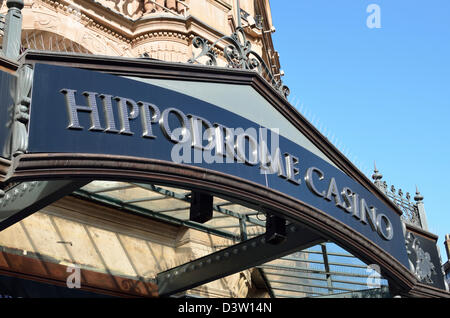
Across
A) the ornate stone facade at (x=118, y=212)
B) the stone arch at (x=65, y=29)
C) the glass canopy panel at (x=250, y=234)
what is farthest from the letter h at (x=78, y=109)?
the stone arch at (x=65, y=29)

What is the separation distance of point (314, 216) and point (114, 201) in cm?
392

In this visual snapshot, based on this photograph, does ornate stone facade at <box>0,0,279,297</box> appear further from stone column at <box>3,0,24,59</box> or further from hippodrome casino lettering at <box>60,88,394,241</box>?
hippodrome casino lettering at <box>60,88,394,241</box>

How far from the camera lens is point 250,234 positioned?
11.7 meters

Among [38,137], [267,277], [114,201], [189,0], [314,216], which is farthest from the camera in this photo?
[189,0]

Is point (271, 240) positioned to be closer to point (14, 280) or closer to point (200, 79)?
point (200, 79)

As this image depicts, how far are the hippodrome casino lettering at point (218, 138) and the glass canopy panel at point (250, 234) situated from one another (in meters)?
1.61

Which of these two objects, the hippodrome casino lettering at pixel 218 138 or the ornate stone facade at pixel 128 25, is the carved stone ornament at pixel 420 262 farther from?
the ornate stone facade at pixel 128 25

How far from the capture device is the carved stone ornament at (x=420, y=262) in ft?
33.9

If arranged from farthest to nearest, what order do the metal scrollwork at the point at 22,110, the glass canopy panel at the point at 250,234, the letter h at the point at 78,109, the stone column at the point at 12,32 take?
Result: the glass canopy panel at the point at 250,234
the stone column at the point at 12,32
the letter h at the point at 78,109
the metal scrollwork at the point at 22,110

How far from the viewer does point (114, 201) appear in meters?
10.3

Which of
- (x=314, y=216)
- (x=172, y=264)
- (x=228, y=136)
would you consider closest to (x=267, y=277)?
(x=172, y=264)

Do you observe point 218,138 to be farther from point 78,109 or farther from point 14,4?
point 14,4
